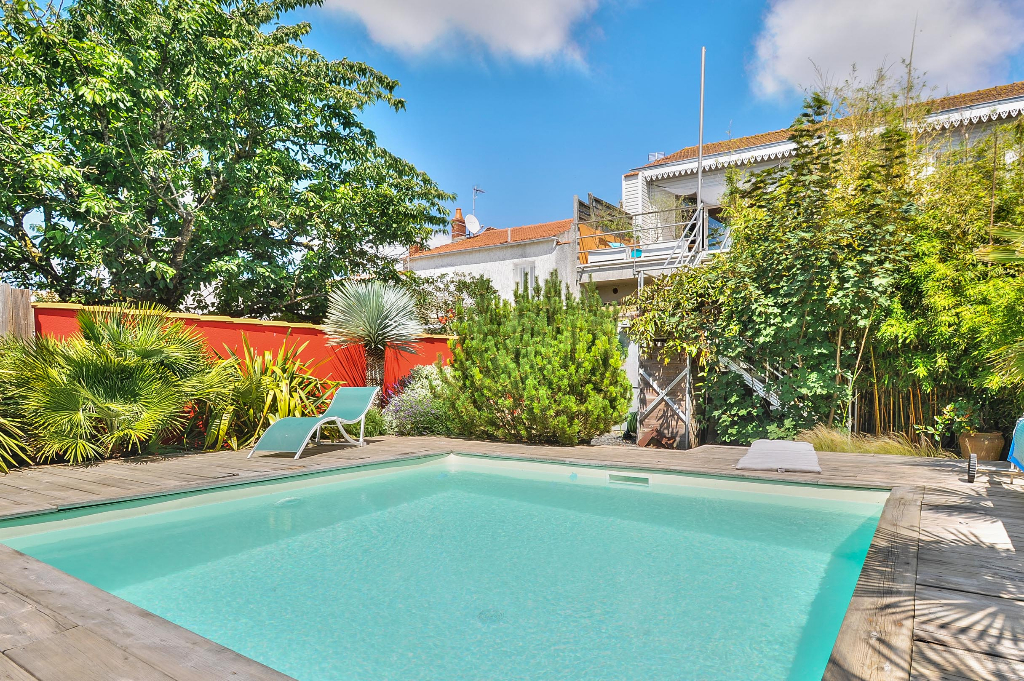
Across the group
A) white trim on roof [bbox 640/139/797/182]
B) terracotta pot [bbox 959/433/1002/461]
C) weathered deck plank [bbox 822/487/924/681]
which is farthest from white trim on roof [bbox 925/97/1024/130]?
weathered deck plank [bbox 822/487/924/681]

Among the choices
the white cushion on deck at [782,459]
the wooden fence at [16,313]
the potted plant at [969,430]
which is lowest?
the white cushion on deck at [782,459]

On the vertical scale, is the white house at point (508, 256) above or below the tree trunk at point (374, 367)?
above

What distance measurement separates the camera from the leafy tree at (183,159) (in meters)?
11.2

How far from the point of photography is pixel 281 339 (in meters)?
9.62

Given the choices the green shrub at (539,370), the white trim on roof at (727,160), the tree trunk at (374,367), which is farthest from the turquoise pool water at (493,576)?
the white trim on roof at (727,160)

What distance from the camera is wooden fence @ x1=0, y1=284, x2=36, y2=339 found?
22.0 feet

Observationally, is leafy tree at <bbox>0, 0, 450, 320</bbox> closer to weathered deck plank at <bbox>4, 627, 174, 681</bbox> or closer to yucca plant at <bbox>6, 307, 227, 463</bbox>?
yucca plant at <bbox>6, 307, 227, 463</bbox>

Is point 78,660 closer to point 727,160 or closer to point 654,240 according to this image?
point 654,240

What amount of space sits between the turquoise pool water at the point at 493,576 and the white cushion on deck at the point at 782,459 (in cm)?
36

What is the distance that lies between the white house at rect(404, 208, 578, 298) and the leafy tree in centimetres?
739

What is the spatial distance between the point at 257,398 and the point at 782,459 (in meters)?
6.72

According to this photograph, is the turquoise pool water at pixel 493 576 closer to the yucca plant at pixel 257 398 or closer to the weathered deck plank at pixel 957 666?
the weathered deck plank at pixel 957 666

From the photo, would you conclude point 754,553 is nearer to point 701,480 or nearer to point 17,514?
point 701,480

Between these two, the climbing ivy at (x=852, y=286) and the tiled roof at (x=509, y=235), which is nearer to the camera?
the climbing ivy at (x=852, y=286)
